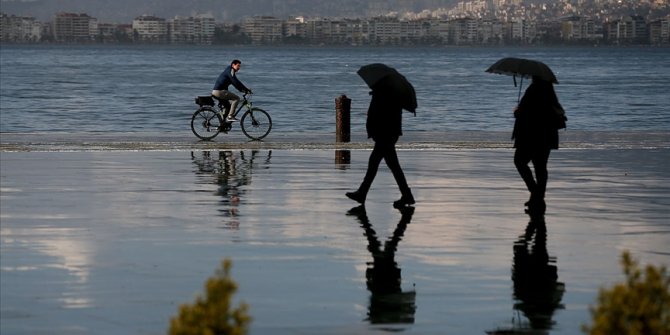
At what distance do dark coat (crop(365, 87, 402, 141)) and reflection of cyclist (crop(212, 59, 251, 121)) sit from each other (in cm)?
1287

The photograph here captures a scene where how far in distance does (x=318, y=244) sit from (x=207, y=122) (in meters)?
19.9

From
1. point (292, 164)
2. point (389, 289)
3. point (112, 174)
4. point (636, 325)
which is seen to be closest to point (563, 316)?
point (389, 289)

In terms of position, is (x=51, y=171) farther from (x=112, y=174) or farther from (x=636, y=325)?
(x=636, y=325)

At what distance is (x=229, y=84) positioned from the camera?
33.4 meters

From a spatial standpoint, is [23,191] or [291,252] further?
[23,191]

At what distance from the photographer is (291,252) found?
13.8 metres

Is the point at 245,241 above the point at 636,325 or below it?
below

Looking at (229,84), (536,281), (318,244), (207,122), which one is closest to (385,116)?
(318,244)

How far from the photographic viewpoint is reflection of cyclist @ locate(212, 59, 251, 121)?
31.9 metres

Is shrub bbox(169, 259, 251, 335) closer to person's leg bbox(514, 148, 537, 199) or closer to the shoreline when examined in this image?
person's leg bbox(514, 148, 537, 199)

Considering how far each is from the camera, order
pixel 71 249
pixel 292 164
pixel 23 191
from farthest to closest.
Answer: pixel 292 164
pixel 23 191
pixel 71 249

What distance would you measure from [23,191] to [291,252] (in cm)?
704

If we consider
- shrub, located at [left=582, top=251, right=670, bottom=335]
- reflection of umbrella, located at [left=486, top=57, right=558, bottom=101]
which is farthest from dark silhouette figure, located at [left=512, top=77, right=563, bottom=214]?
shrub, located at [left=582, top=251, right=670, bottom=335]

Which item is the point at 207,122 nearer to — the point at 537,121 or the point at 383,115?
the point at 383,115
